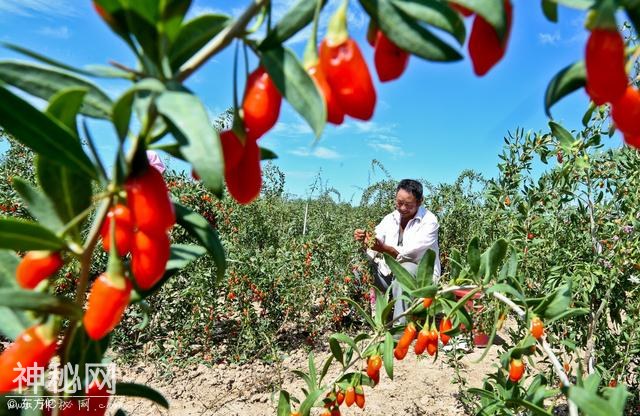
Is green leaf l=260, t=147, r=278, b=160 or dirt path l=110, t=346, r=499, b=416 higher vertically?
green leaf l=260, t=147, r=278, b=160

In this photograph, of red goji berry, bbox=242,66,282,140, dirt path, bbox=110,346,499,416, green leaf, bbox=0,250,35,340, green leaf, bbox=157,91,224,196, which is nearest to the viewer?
green leaf, bbox=157,91,224,196

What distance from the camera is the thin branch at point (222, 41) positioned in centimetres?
50

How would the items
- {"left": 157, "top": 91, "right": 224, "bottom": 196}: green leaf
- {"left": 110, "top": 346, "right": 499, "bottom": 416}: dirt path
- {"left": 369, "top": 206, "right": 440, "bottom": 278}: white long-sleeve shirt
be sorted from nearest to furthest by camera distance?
{"left": 157, "top": 91, "right": 224, "bottom": 196}: green leaf → {"left": 110, "top": 346, "right": 499, "bottom": 416}: dirt path → {"left": 369, "top": 206, "right": 440, "bottom": 278}: white long-sleeve shirt

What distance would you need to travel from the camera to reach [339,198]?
793cm

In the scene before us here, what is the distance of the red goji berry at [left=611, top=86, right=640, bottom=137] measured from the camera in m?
0.46

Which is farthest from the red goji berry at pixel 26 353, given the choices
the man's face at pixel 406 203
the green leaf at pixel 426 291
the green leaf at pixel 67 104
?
the man's face at pixel 406 203

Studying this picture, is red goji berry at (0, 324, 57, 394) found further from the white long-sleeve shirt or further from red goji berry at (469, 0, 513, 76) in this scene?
the white long-sleeve shirt

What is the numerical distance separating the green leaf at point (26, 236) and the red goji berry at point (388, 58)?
1.35 feet

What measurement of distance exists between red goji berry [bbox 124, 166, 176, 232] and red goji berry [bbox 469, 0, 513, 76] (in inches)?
13.5

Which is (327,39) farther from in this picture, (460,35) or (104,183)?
(104,183)

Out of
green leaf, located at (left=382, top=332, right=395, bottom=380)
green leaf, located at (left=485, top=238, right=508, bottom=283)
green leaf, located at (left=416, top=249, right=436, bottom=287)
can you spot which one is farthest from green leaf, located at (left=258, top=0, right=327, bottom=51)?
green leaf, located at (left=382, top=332, right=395, bottom=380)

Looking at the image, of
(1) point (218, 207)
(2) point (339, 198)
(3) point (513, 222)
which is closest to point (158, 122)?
(3) point (513, 222)

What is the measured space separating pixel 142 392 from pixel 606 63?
29.2 inches

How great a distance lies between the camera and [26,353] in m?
0.51
